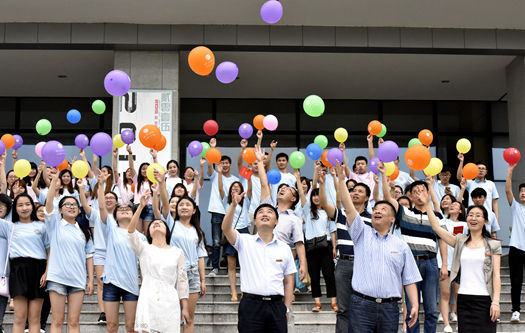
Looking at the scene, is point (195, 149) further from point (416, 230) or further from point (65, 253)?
point (416, 230)

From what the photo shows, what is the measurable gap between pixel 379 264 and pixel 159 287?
2.12m

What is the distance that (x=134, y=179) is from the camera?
1060cm

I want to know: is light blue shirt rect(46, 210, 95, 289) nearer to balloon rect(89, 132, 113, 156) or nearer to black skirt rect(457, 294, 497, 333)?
balloon rect(89, 132, 113, 156)

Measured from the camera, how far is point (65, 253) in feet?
23.5

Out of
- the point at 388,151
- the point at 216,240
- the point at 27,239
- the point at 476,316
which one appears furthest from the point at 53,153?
the point at 476,316

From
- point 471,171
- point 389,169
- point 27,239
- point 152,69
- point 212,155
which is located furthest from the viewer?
point 152,69

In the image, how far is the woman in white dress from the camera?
6.39 meters

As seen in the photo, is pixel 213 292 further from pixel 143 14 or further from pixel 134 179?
pixel 143 14

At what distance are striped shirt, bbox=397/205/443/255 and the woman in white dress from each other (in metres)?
2.50

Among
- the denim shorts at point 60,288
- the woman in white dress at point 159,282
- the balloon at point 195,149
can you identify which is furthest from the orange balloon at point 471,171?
the denim shorts at point 60,288

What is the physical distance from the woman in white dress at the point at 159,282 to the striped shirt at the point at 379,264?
5.79 feet

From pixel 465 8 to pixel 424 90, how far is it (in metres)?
3.90

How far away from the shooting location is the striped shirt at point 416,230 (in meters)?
7.45

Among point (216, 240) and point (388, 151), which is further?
point (216, 240)
